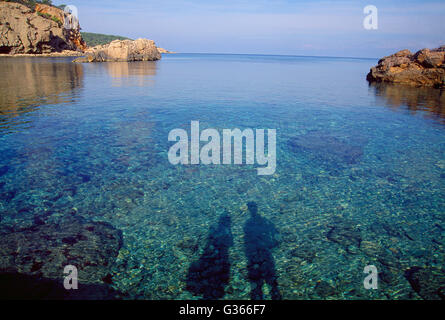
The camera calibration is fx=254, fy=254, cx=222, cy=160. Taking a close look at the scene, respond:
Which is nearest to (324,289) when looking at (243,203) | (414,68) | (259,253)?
(259,253)

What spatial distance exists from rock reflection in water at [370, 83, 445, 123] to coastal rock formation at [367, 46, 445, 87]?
1648 millimetres

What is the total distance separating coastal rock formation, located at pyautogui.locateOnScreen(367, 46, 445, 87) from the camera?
3122 cm

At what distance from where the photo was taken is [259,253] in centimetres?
587

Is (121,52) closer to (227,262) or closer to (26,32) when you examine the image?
(26,32)

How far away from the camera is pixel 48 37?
7694cm

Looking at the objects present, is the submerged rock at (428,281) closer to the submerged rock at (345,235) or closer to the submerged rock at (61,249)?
the submerged rock at (345,235)

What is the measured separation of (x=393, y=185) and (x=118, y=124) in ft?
46.5

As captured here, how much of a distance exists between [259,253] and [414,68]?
3985cm

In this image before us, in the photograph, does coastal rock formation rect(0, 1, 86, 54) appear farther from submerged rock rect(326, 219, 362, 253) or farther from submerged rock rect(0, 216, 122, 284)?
submerged rock rect(326, 219, 362, 253)

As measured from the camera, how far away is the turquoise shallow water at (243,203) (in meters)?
5.22

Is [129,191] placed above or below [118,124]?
below

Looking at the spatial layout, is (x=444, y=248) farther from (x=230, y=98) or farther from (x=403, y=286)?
(x=230, y=98)

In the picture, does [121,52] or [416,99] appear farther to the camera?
[121,52]

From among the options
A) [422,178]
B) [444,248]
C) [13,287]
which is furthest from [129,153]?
[422,178]
